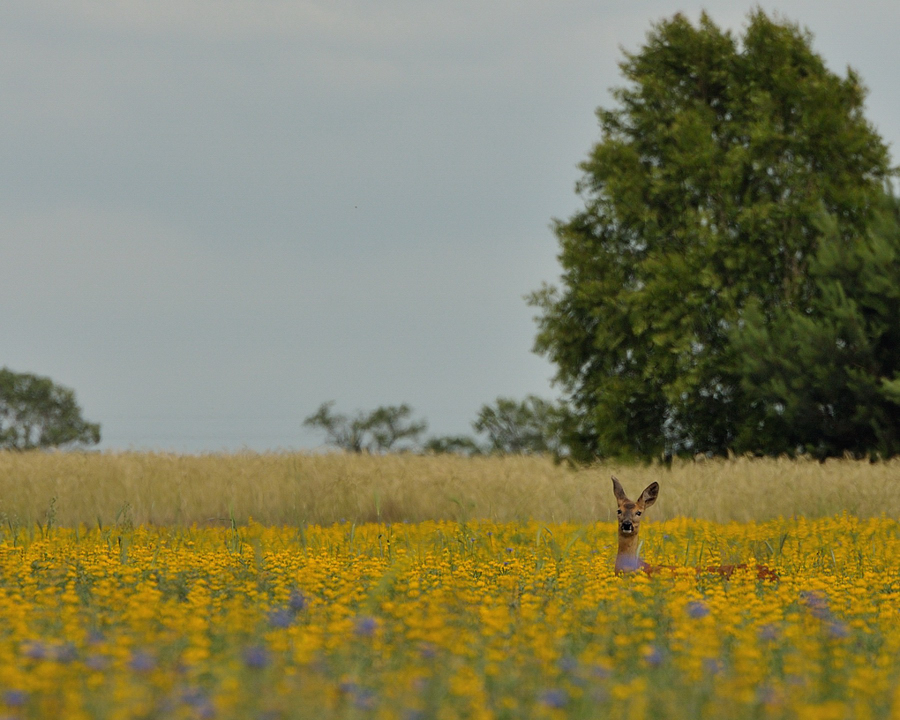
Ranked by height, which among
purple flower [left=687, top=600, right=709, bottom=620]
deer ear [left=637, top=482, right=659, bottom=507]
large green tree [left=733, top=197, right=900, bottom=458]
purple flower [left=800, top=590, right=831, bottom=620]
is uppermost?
large green tree [left=733, top=197, right=900, bottom=458]

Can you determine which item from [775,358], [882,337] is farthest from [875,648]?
[882,337]

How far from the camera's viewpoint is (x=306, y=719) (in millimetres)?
2930

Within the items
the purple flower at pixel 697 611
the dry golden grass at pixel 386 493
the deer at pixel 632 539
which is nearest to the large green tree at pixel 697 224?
the dry golden grass at pixel 386 493

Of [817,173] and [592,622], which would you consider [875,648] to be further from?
[817,173]

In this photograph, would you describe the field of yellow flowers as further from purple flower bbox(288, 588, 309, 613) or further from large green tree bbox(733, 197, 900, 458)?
large green tree bbox(733, 197, 900, 458)

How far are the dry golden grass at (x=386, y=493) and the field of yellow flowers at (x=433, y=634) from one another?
143 inches

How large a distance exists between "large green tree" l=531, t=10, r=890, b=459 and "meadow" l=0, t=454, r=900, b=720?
11.0 m

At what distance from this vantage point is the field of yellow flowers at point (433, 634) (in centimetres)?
329

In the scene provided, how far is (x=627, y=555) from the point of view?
7.91m

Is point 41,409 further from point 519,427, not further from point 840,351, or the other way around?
point 840,351

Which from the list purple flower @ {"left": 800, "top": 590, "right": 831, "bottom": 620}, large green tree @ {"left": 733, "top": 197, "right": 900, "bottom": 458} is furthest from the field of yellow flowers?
large green tree @ {"left": 733, "top": 197, "right": 900, "bottom": 458}

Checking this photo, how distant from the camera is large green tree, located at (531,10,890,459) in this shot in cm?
2648

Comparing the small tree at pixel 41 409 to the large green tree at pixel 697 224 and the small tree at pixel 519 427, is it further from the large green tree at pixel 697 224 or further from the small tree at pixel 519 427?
the large green tree at pixel 697 224

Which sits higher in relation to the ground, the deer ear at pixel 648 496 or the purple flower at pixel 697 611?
the deer ear at pixel 648 496
